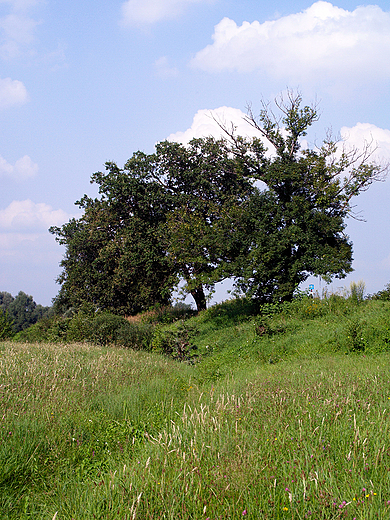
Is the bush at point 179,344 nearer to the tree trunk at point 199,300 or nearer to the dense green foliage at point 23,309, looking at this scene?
the tree trunk at point 199,300

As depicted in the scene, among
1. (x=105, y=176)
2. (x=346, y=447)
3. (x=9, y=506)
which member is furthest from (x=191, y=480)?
(x=105, y=176)

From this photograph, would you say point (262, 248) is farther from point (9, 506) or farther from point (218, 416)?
point (9, 506)

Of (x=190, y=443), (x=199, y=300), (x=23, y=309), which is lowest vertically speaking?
(x=190, y=443)

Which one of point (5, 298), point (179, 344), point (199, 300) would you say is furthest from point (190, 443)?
point (5, 298)

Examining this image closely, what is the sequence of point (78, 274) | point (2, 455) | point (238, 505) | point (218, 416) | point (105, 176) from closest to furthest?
point (238, 505) → point (2, 455) → point (218, 416) → point (105, 176) → point (78, 274)

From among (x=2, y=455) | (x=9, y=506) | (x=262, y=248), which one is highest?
(x=262, y=248)

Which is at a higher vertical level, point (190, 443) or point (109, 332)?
point (109, 332)

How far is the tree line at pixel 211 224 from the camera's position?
61.6 feet

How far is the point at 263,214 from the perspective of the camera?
18.8m

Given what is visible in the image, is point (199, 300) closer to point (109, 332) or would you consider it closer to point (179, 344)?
point (109, 332)

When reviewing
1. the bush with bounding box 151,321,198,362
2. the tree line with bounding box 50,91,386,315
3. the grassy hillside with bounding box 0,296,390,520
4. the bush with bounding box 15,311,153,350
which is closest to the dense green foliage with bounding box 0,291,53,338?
the tree line with bounding box 50,91,386,315

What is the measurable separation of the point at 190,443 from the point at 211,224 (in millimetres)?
18976

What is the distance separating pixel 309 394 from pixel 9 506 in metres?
4.12

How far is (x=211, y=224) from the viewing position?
22672mm
